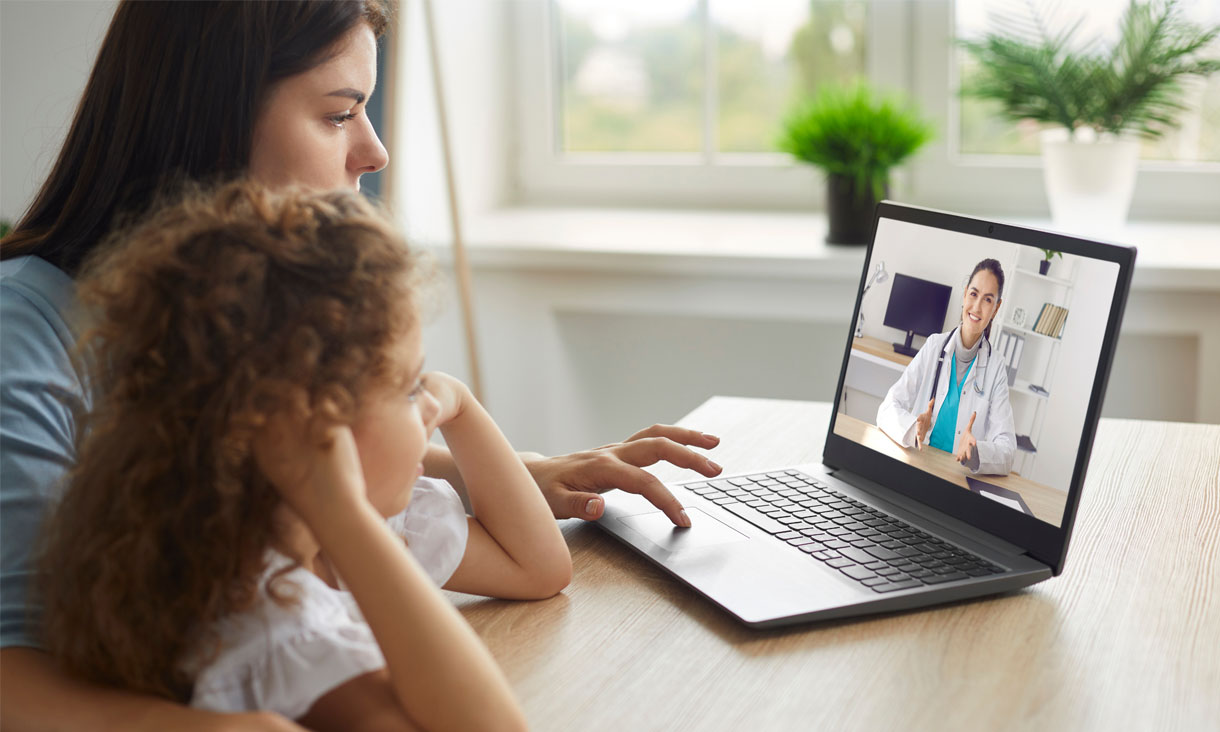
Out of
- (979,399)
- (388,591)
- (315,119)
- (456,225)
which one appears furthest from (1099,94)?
(388,591)

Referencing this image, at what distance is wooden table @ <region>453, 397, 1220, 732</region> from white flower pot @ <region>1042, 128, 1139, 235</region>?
3.25 ft

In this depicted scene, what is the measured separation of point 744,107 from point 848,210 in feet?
1.40

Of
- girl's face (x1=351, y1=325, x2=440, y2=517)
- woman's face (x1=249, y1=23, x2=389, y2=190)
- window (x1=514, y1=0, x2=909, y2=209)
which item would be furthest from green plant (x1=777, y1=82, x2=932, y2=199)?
girl's face (x1=351, y1=325, x2=440, y2=517)

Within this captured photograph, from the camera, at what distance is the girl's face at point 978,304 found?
2.75 feet

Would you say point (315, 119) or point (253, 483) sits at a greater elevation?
point (315, 119)

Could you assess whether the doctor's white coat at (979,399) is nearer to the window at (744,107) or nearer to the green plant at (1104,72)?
the green plant at (1104,72)

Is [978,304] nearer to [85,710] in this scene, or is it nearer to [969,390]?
[969,390]

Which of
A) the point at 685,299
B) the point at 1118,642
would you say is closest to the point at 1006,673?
the point at 1118,642

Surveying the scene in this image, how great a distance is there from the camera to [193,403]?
517 millimetres

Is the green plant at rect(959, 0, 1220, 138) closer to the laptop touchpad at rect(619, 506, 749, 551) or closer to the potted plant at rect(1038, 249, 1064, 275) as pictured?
the potted plant at rect(1038, 249, 1064, 275)

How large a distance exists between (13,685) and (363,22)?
0.53 m

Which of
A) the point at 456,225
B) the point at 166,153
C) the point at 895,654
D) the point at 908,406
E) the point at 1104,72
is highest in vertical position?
the point at 1104,72

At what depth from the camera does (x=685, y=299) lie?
6.38ft

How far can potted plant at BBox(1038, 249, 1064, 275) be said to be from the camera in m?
0.81
